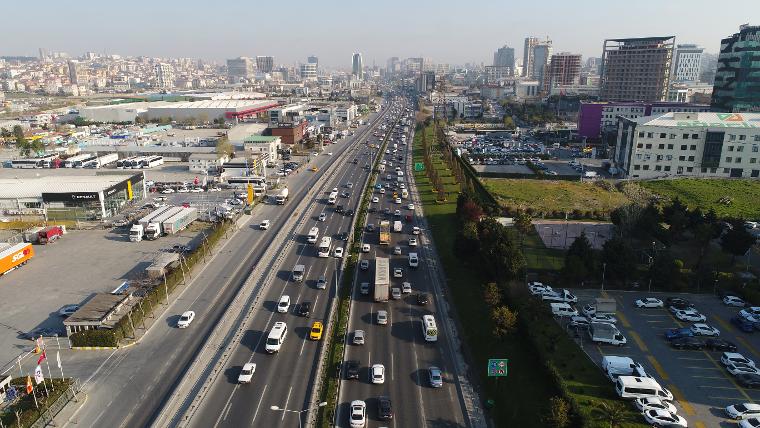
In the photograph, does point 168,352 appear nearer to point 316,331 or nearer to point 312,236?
point 316,331

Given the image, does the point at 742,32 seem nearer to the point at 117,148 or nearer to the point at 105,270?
the point at 105,270

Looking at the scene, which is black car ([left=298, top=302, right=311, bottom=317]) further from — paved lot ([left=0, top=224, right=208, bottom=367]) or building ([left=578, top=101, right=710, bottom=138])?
building ([left=578, top=101, right=710, bottom=138])

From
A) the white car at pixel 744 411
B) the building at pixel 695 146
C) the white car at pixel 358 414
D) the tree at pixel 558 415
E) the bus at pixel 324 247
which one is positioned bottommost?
the white car at pixel 358 414

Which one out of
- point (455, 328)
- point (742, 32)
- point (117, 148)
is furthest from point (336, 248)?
point (742, 32)

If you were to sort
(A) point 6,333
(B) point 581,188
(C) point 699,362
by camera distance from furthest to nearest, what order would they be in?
(B) point 581,188 → (A) point 6,333 → (C) point 699,362

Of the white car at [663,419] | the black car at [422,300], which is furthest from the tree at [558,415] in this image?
the black car at [422,300]

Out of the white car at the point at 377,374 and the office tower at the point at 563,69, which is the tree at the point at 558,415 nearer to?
the white car at the point at 377,374
